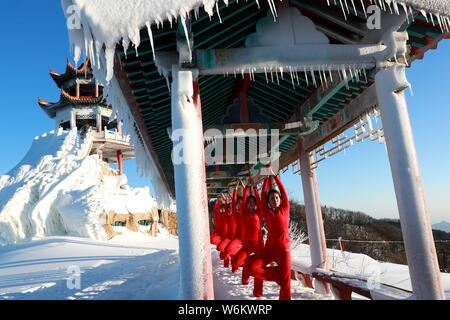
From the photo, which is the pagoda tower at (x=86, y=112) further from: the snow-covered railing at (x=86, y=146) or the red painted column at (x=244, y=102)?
the red painted column at (x=244, y=102)

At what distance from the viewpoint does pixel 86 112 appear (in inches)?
1220

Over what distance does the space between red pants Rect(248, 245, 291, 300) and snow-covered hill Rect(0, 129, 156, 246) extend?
20231mm

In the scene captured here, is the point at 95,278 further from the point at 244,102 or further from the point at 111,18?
the point at 111,18

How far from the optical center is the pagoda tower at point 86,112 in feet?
98.4

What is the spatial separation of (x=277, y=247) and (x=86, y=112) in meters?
31.1

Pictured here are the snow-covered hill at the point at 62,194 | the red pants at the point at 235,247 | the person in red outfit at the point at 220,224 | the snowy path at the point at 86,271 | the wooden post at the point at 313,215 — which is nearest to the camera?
the red pants at the point at 235,247

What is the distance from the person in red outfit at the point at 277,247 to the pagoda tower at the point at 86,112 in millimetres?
27160

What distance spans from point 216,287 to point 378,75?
4290mm

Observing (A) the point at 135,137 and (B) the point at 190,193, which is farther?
(A) the point at 135,137

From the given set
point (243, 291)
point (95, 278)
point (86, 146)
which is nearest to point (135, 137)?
point (243, 291)

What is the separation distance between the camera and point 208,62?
3506mm

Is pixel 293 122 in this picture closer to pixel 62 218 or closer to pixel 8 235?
pixel 62 218
